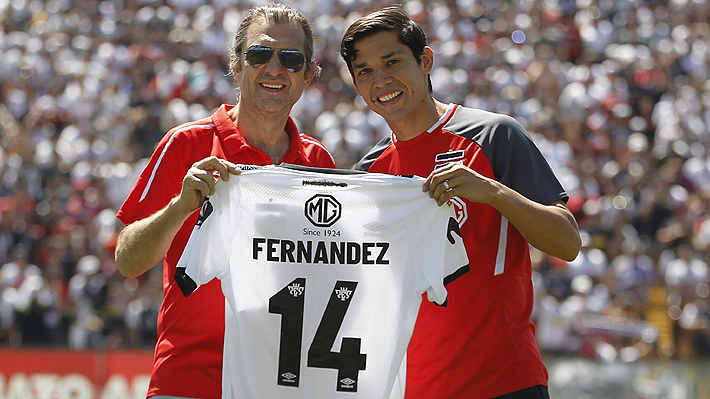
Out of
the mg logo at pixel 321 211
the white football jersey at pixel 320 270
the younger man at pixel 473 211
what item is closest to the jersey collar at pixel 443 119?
the younger man at pixel 473 211

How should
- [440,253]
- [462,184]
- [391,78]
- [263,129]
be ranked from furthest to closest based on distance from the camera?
[263,129], [391,78], [440,253], [462,184]

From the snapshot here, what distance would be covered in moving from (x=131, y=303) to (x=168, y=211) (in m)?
8.00

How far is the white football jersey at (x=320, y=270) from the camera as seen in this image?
3438 millimetres

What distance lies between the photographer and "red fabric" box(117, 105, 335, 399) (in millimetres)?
3498

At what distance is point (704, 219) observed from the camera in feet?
38.9

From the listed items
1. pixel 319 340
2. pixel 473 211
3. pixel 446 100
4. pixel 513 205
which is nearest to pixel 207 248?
pixel 319 340

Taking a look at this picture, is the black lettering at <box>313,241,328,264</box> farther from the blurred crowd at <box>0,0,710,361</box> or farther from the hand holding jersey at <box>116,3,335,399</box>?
the blurred crowd at <box>0,0,710,361</box>

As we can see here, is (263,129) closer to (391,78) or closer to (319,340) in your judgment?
(391,78)

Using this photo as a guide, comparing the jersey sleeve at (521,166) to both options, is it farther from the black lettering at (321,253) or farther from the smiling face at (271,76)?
the smiling face at (271,76)

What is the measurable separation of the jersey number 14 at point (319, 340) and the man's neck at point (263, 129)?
71 cm

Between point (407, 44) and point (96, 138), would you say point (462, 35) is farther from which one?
point (407, 44)

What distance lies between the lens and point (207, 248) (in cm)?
345

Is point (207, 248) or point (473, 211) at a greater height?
point (473, 211)

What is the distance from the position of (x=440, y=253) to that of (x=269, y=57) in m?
1.15
